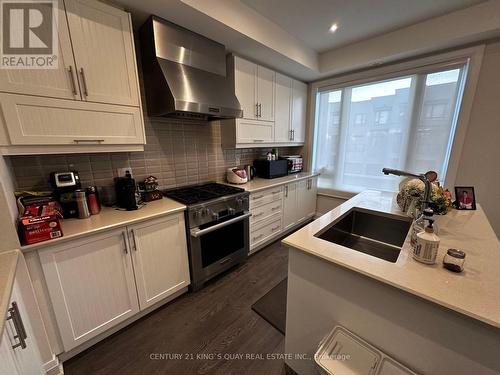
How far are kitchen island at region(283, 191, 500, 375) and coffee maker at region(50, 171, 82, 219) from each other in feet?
5.04

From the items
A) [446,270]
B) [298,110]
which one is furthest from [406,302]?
[298,110]

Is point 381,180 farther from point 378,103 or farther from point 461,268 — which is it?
point 461,268

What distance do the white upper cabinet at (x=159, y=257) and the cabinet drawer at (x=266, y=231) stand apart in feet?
2.94

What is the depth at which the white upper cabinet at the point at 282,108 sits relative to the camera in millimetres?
2791

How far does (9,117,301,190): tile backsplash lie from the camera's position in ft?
4.78

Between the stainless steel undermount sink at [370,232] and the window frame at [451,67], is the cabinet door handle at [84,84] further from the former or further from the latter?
the window frame at [451,67]

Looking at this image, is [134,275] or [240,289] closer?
[134,275]

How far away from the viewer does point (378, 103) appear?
2742 millimetres

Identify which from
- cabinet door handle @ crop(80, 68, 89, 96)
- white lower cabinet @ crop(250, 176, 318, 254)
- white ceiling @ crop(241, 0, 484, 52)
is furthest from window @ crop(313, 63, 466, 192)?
cabinet door handle @ crop(80, 68, 89, 96)

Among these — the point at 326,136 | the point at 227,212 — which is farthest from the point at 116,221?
the point at 326,136

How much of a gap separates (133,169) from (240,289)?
5.14 feet

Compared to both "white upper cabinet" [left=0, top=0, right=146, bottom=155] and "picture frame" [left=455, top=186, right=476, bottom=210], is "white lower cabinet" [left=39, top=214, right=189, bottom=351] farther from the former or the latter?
"picture frame" [left=455, top=186, right=476, bottom=210]

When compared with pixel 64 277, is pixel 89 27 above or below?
above

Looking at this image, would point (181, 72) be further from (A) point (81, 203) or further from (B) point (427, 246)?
(B) point (427, 246)
